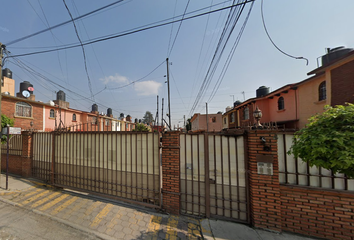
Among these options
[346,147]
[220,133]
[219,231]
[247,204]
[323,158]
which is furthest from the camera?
[220,133]

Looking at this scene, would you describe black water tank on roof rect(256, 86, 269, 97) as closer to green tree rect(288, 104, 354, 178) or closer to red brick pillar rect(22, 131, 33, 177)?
green tree rect(288, 104, 354, 178)

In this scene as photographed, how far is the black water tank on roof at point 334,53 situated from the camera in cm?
838

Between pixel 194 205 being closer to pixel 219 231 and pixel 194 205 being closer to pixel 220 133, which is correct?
pixel 219 231

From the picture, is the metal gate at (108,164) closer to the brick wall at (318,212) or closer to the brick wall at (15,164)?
the brick wall at (15,164)

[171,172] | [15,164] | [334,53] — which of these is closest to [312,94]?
[334,53]

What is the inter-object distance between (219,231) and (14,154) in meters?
10.4

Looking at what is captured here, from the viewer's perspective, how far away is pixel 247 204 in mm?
3221

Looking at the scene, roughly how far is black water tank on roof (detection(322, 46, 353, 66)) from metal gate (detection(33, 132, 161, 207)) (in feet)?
43.0

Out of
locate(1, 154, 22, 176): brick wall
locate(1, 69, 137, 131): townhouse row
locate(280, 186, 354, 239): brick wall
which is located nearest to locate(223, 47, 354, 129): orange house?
locate(280, 186, 354, 239): brick wall

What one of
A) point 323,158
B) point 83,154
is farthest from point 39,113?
point 323,158

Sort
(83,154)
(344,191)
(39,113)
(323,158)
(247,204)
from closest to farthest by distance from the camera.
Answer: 1. (323,158)
2. (344,191)
3. (247,204)
4. (83,154)
5. (39,113)

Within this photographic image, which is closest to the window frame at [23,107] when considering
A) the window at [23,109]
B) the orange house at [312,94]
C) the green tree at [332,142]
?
the window at [23,109]

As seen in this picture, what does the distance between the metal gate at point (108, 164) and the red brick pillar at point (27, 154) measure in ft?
4.55

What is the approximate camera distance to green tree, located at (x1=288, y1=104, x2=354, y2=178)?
185cm
